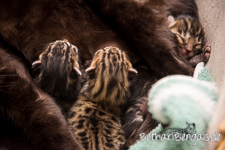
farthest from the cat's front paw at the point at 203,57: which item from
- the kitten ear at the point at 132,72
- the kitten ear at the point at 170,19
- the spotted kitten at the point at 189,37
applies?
the kitten ear at the point at 132,72

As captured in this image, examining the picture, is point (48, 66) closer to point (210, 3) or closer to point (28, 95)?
point (28, 95)

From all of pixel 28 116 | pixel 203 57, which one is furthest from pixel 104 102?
pixel 203 57

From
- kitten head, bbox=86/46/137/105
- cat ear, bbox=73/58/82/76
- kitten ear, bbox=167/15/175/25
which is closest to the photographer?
kitten head, bbox=86/46/137/105

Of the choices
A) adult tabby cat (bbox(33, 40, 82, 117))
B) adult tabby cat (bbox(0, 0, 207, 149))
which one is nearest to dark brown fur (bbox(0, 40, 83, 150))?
adult tabby cat (bbox(33, 40, 82, 117))

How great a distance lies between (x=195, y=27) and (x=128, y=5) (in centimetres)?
55

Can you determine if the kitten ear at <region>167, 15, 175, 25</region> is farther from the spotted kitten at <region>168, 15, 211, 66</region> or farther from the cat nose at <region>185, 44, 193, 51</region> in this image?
the cat nose at <region>185, 44, 193, 51</region>

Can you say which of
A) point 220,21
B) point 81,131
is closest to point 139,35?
point 220,21

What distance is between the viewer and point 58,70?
5.79 feet

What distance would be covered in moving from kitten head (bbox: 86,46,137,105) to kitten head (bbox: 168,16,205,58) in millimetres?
530

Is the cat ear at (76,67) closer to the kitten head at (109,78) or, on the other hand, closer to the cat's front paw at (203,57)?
the kitten head at (109,78)

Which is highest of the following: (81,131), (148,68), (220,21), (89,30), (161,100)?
(220,21)

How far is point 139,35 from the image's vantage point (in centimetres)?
207

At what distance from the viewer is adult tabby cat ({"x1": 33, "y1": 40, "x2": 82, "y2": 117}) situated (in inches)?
69.9

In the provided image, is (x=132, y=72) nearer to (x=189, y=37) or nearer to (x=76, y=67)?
(x=76, y=67)
